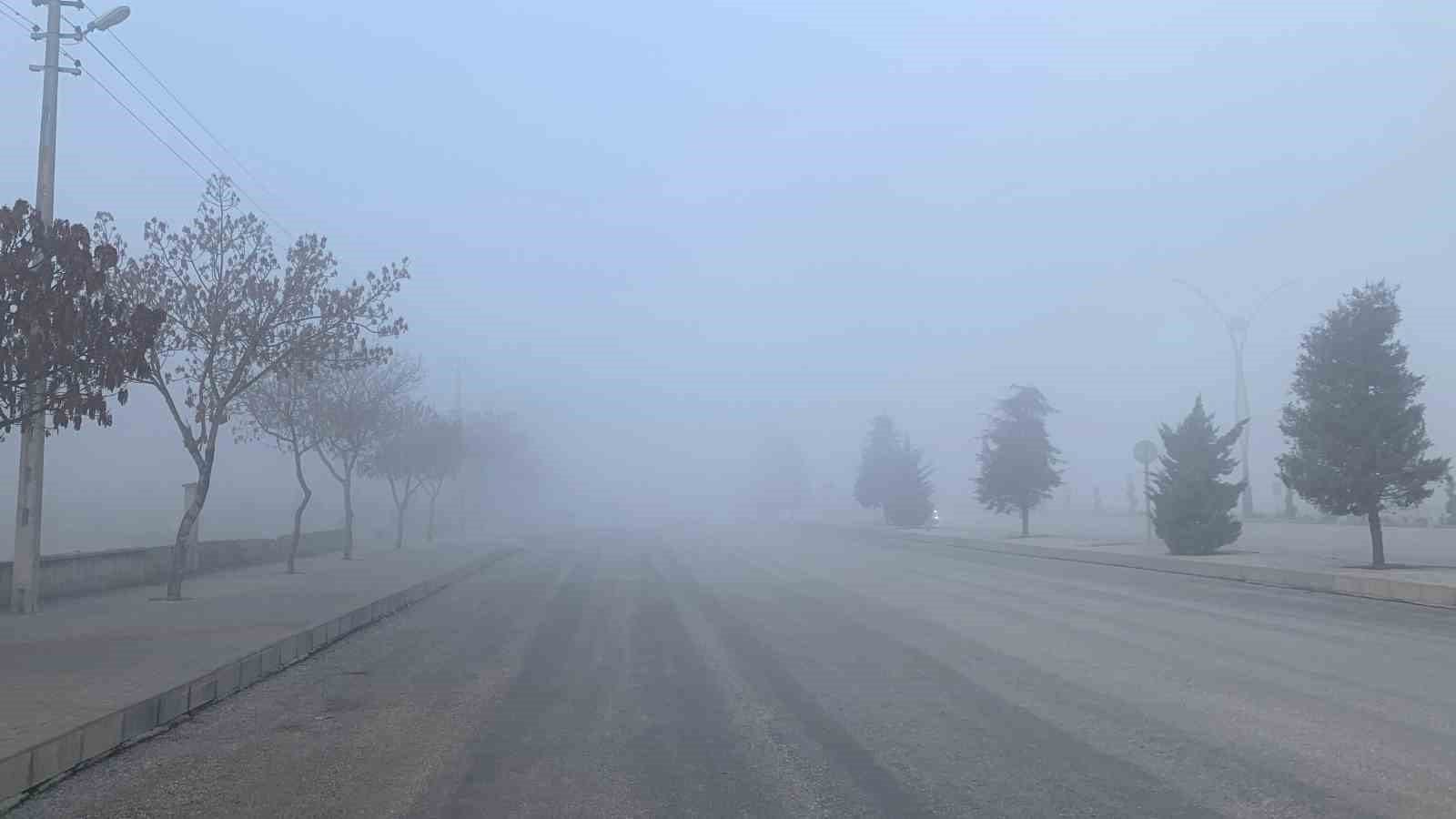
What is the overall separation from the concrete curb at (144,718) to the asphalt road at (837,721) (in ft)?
0.63

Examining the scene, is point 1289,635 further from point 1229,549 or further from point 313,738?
point 1229,549

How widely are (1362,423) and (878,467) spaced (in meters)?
40.1

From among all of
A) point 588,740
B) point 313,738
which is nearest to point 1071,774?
point 588,740

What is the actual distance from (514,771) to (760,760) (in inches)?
62.1

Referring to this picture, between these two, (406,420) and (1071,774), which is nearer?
(1071,774)

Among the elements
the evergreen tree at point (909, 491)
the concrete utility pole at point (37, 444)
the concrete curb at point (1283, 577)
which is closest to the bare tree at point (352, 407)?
the concrete utility pole at point (37, 444)

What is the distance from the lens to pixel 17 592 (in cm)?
1561

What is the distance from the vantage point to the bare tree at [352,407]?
90.9 feet

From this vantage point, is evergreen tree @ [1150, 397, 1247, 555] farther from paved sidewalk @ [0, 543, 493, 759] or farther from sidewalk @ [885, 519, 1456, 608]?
paved sidewalk @ [0, 543, 493, 759]

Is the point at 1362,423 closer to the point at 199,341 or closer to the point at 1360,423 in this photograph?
the point at 1360,423

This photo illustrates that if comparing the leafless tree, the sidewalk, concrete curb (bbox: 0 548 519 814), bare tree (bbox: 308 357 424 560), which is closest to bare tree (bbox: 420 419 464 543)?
bare tree (bbox: 308 357 424 560)

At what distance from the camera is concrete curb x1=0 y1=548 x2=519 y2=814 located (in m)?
6.81

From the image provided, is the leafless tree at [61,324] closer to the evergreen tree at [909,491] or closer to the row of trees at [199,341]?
the row of trees at [199,341]

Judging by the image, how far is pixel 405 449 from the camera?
37531mm
